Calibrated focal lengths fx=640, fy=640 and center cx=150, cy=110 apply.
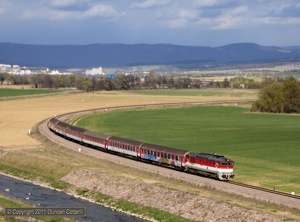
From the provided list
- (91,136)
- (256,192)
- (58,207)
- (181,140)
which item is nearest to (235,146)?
(181,140)

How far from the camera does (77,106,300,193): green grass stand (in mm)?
57375

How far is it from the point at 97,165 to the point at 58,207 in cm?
1831

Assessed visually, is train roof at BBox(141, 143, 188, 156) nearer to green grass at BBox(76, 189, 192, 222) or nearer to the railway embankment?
the railway embankment

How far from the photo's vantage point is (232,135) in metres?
88.7

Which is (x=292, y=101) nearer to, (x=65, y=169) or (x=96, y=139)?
(x=96, y=139)

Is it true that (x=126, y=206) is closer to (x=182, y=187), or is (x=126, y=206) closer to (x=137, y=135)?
(x=182, y=187)

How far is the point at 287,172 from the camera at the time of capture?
185 feet

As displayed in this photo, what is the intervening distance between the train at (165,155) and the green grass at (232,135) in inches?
95.2

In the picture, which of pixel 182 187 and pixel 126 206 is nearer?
pixel 126 206

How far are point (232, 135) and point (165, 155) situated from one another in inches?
1178

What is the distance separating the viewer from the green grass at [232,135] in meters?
57.4

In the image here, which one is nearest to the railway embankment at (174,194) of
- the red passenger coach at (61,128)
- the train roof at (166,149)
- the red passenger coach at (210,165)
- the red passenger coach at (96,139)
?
the red passenger coach at (210,165)

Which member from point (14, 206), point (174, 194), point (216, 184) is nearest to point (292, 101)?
point (216, 184)

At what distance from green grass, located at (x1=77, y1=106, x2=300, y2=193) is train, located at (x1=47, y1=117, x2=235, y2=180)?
2.42 metres
